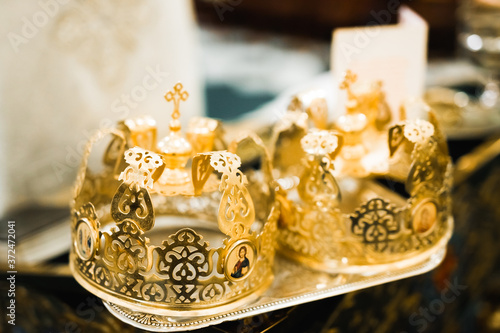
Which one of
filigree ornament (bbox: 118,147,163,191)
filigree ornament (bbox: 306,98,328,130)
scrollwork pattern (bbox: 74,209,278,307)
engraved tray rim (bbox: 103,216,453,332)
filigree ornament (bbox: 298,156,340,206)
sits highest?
filigree ornament (bbox: 118,147,163,191)

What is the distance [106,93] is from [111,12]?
0.51 ft

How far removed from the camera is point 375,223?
85 centimetres

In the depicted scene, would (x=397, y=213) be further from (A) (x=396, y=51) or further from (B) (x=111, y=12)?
(B) (x=111, y=12)

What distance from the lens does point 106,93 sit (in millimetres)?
1155

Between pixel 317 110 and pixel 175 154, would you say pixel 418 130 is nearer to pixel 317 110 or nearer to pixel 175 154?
pixel 317 110

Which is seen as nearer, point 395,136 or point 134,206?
point 134,206

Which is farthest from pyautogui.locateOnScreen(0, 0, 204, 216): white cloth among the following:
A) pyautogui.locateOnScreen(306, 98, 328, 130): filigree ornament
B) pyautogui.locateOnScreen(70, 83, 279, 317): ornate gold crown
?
pyautogui.locateOnScreen(306, 98, 328, 130): filigree ornament

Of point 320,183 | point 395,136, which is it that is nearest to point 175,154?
point 320,183

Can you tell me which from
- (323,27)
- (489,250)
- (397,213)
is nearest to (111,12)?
(397,213)

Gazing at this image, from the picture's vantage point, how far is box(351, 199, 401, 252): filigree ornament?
2.78ft

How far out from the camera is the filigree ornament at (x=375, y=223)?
2.78ft

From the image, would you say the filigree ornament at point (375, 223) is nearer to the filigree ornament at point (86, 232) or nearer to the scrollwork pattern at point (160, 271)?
the scrollwork pattern at point (160, 271)

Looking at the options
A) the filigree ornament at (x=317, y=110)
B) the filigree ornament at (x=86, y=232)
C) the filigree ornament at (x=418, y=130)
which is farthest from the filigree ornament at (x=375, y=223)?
the filigree ornament at (x=86, y=232)

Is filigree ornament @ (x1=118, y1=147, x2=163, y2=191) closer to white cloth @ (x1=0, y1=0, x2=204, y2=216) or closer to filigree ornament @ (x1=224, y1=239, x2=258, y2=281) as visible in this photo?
filigree ornament @ (x1=224, y1=239, x2=258, y2=281)
